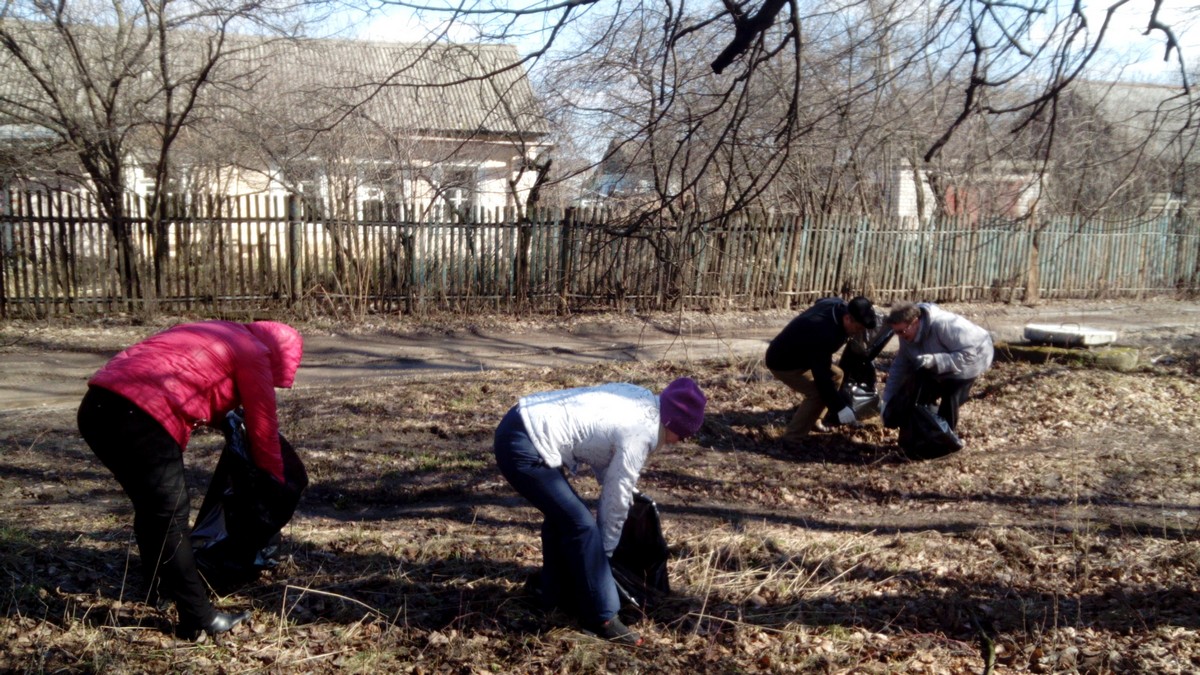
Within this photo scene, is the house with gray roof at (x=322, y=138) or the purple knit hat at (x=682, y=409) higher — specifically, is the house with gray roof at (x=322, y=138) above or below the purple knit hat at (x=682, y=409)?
above

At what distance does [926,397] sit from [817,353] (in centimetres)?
94

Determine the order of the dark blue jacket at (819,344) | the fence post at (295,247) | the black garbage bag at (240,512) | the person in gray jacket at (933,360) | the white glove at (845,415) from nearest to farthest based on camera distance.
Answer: the black garbage bag at (240,512), the person in gray jacket at (933,360), the dark blue jacket at (819,344), the white glove at (845,415), the fence post at (295,247)

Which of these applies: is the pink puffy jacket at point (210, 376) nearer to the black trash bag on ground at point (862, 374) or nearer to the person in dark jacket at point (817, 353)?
the person in dark jacket at point (817, 353)

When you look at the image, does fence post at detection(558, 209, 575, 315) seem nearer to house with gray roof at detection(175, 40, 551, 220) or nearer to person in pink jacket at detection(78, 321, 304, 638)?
house with gray roof at detection(175, 40, 551, 220)

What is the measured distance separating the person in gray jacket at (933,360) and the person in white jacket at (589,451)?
3.54m

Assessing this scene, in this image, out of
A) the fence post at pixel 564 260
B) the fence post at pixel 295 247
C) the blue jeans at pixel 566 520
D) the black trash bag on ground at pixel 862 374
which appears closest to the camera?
the blue jeans at pixel 566 520

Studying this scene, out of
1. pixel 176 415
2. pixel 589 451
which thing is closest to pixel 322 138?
pixel 176 415

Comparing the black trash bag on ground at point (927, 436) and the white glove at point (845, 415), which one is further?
the white glove at point (845, 415)

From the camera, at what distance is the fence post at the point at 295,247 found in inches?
508

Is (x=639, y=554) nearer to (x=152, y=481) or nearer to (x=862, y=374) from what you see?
(x=152, y=481)

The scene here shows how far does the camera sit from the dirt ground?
3865 millimetres

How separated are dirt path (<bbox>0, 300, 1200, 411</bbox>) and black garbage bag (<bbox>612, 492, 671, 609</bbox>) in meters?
4.58

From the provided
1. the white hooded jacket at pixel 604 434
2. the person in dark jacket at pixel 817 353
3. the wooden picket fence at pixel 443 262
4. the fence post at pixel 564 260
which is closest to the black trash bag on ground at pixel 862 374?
the person in dark jacket at pixel 817 353

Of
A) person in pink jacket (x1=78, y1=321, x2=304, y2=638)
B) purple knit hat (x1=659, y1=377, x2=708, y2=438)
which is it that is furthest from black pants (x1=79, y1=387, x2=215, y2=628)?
purple knit hat (x1=659, y1=377, x2=708, y2=438)
